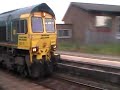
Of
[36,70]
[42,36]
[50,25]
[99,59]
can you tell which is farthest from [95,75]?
[99,59]

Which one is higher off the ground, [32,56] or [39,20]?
[39,20]

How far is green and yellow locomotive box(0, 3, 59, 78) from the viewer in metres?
15.2

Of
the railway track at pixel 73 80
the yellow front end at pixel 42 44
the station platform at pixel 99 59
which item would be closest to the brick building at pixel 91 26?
the station platform at pixel 99 59

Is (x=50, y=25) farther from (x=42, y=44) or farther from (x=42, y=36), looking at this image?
(x=42, y=44)

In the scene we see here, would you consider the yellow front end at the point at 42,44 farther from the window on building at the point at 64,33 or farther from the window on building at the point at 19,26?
the window on building at the point at 64,33

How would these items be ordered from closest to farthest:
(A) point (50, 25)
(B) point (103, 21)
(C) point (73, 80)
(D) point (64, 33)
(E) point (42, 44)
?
1. (C) point (73, 80)
2. (E) point (42, 44)
3. (A) point (50, 25)
4. (B) point (103, 21)
5. (D) point (64, 33)

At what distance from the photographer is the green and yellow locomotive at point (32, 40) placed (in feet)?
49.8

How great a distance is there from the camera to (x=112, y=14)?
41469 millimetres

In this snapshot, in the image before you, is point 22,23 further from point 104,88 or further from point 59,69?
point 104,88

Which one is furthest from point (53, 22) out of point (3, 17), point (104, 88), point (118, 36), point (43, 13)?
point (118, 36)

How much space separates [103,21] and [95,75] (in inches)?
1052

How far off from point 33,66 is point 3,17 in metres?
4.69

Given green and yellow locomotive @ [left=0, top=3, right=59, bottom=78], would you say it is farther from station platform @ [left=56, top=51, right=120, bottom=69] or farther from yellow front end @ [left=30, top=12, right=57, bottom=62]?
station platform @ [left=56, top=51, right=120, bottom=69]

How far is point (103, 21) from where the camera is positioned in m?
40.8
